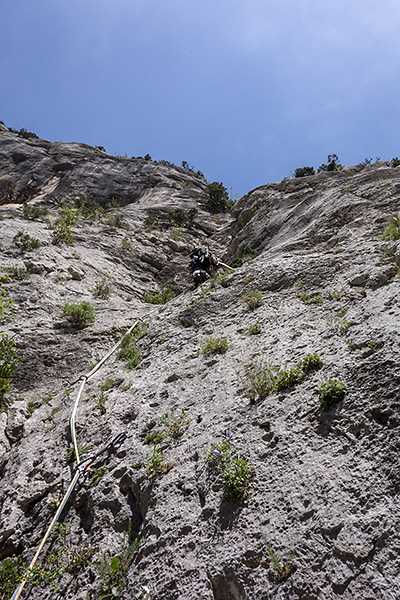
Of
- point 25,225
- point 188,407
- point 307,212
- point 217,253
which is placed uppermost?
point 25,225

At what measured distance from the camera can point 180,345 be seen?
24.8ft

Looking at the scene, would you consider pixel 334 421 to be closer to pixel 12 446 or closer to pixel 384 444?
pixel 384 444

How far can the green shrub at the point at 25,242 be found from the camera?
496 inches

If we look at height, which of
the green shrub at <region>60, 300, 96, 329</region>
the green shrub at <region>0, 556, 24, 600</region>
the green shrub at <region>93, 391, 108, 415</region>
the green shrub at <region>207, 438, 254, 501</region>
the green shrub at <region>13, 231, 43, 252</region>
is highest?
the green shrub at <region>13, 231, 43, 252</region>

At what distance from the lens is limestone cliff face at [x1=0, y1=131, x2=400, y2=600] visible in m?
2.79

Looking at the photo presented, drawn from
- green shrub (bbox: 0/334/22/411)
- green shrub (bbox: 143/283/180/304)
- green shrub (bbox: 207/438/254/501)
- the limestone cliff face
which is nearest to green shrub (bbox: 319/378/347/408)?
the limestone cliff face

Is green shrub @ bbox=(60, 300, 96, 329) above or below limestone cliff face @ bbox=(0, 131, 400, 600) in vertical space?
above

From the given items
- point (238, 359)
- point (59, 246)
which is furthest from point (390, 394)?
point (59, 246)

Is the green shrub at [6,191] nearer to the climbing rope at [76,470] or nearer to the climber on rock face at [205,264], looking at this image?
the climber on rock face at [205,264]

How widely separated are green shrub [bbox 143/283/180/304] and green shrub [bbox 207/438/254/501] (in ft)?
33.0

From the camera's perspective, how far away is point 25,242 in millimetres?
12859

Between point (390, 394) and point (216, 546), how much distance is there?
7.39 ft

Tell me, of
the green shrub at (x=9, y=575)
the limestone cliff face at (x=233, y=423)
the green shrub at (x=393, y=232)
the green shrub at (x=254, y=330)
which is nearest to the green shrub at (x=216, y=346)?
the limestone cliff face at (x=233, y=423)

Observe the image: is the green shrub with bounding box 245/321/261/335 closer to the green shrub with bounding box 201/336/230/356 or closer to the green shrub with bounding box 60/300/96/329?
the green shrub with bounding box 201/336/230/356
